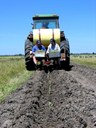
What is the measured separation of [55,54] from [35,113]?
1147 cm

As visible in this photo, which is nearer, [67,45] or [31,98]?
[31,98]

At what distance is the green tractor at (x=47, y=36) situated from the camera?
20.9 m

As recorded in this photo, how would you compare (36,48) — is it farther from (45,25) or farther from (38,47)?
(45,25)

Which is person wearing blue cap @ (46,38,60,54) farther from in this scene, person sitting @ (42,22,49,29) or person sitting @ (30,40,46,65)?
person sitting @ (42,22,49,29)

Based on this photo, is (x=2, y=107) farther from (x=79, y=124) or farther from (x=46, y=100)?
(x=79, y=124)

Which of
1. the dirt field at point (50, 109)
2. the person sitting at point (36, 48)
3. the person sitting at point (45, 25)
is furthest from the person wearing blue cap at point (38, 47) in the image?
the dirt field at point (50, 109)

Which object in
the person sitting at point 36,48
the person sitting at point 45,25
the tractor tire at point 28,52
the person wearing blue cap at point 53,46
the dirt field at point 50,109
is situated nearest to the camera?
the dirt field at point 50,109

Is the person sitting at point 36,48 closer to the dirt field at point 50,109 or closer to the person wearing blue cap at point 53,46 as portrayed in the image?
the person wearing blue cap at point 53,46

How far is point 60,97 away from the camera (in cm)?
1162

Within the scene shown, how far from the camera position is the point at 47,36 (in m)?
21.1

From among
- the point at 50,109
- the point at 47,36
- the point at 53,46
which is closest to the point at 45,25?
the point at 47,36

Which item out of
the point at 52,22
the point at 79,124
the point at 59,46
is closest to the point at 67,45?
the point at 59,46

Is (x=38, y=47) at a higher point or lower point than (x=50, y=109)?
higher

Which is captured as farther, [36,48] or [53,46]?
[36,48]
